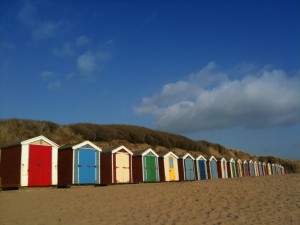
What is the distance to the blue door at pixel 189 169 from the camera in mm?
28547

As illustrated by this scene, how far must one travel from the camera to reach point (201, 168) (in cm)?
3144

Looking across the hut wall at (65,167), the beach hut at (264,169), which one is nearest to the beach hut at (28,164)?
the hut wall at (65,167)

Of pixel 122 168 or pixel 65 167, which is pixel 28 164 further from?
pixel 122 168

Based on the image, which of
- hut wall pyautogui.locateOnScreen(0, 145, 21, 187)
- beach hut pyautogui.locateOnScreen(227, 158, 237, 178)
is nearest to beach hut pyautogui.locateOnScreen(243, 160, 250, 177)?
beach hut pyautogui.locateOnScreen(227, 158, 237, 178)

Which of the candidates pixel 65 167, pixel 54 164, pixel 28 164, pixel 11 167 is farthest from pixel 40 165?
pixel 65 167

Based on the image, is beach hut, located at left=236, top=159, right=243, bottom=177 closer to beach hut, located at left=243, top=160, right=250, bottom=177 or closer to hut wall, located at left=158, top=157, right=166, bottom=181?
beach hut, located at left=243, top=160, right=250, bottom=177

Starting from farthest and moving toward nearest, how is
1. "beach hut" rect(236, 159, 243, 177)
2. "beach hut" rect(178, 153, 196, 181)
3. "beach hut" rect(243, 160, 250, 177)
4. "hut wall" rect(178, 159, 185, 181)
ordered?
"beach hut" rect(243, 160, 250, 177) → "beach hut" rect(236, 159, 243, 177) → "beach hut" rect(178, 153, 196, 181) → "hut wall" rect(178, 159, 185, 181)

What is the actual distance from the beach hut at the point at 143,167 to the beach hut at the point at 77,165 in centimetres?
457

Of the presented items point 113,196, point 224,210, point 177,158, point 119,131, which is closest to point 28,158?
point 113,196

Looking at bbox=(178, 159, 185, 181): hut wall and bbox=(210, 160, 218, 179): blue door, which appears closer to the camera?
bbox=(178, 159, 185, 181): hut wall

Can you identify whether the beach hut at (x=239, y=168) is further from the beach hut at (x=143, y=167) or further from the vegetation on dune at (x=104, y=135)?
the beach hut at (x=143, y=167)

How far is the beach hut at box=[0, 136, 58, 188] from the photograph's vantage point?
16141mm

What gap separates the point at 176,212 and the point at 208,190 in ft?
17.3

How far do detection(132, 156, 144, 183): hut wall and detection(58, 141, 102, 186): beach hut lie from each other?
4493mm
